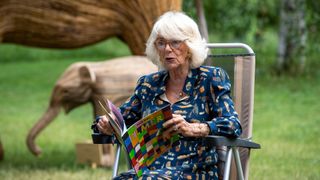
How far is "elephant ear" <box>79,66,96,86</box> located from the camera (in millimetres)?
8141

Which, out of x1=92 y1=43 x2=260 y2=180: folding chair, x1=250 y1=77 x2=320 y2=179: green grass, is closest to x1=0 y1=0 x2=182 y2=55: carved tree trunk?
x1=250 y1=77 x2=320 y2=179: green grass

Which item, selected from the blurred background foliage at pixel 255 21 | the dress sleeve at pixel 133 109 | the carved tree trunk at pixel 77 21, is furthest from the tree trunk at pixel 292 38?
the dress sleeve at pixel 133 109

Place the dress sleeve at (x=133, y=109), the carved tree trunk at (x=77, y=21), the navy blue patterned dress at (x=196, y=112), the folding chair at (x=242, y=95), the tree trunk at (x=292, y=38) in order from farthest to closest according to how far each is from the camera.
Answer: the tree trunk at (x=292, y=38) → the carved tree trunk at (x=77, y=21) → the folding chair at (x=242, y=95) → the dress sleeve at (x=133, y=109) → the navy blue patterned dress at (x=196, y=112)

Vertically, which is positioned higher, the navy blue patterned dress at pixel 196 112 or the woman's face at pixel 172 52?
the woman's face at pixel 172 52

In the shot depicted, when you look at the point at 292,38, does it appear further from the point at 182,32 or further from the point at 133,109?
the point at 182,32

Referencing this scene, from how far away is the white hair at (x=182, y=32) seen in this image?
4680 millimetres

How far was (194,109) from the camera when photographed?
4.75 m

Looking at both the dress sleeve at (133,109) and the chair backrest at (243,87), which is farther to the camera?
the chair backrest at (243,87)

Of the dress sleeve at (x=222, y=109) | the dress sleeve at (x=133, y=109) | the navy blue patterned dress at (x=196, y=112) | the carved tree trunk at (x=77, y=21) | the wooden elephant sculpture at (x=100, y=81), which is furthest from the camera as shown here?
the wooden elephant sculpture at (x=100, y=81)

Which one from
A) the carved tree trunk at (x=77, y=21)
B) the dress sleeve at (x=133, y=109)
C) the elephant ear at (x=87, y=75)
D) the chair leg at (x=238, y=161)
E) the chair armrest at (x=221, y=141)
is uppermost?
the carved tree trunk at (x=77, y=21)

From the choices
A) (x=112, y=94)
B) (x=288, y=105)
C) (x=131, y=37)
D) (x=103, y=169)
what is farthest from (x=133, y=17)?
(x=288, y=105)

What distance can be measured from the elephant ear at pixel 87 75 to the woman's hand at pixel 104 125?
11.0 ft

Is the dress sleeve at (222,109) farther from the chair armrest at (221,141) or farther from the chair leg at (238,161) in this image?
the chair leg at (238,161)

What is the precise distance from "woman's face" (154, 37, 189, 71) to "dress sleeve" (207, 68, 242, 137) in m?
0.20
